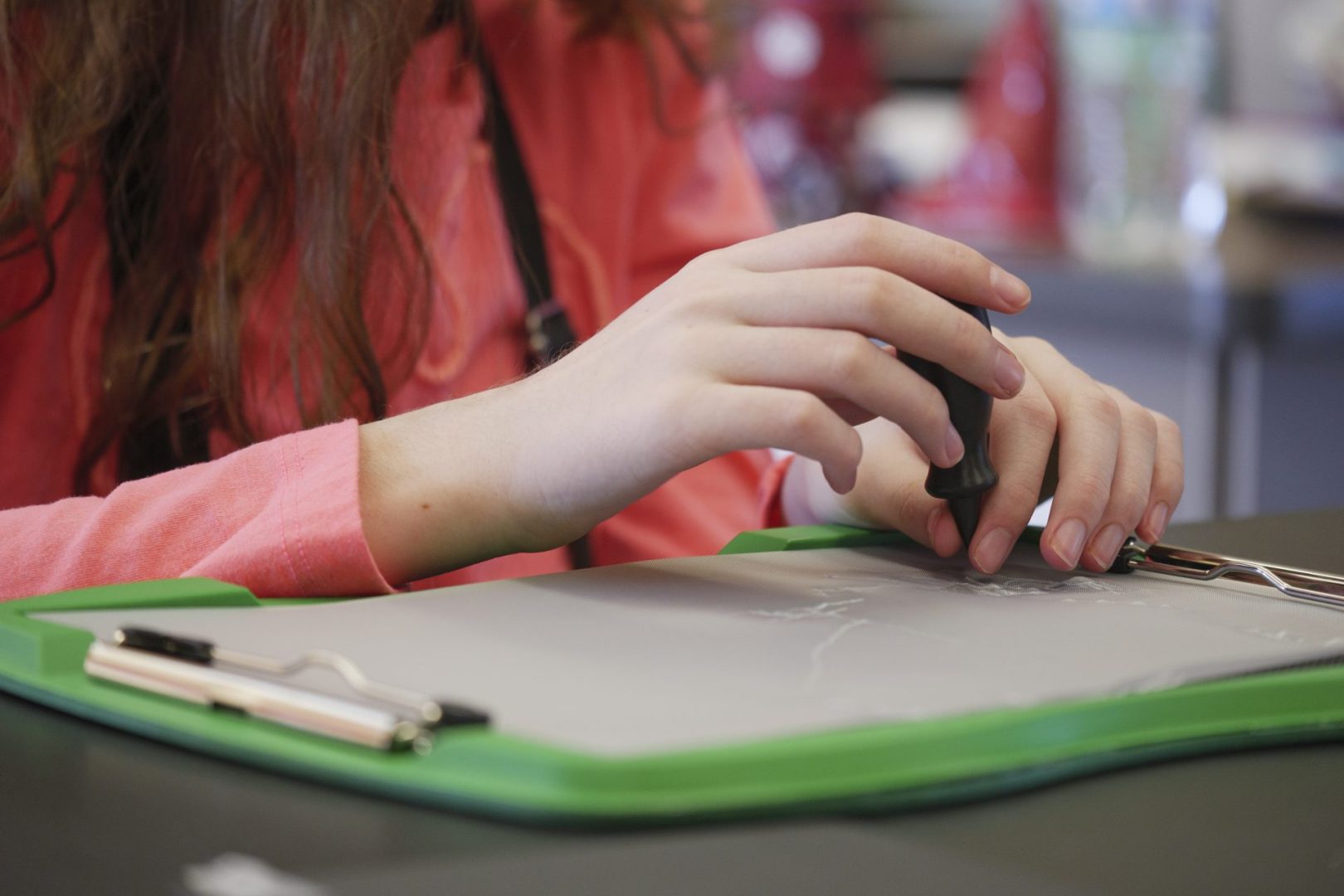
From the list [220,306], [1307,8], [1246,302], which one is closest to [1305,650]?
[220,306]

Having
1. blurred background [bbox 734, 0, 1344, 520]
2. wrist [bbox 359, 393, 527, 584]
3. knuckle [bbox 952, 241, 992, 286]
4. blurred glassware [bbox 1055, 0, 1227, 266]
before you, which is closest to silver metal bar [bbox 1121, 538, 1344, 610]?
knuckle [bbox 952, 241, 992, 286]

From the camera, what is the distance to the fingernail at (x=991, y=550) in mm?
522

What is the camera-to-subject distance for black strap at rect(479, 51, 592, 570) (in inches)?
33.9

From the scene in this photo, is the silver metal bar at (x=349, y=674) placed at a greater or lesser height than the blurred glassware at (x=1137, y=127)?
lesser

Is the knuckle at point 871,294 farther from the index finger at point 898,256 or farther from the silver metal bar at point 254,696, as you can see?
the silver metal bar at point 254,696

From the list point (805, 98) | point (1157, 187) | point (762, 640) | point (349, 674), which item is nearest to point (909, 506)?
point (762, 640)

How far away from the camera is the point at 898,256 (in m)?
0.49

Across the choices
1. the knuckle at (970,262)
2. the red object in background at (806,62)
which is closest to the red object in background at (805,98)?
the red object in background at (806,62)

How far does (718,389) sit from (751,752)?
179mm

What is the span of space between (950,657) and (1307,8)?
5.64 feet

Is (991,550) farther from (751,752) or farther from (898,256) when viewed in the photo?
(751,752)

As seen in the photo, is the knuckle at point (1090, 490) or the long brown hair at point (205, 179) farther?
the long brown hair at point (205, 179)

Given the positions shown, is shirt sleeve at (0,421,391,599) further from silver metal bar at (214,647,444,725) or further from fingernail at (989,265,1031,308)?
fingernail at (989,265,1031,308)

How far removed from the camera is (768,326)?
49 centimetres
